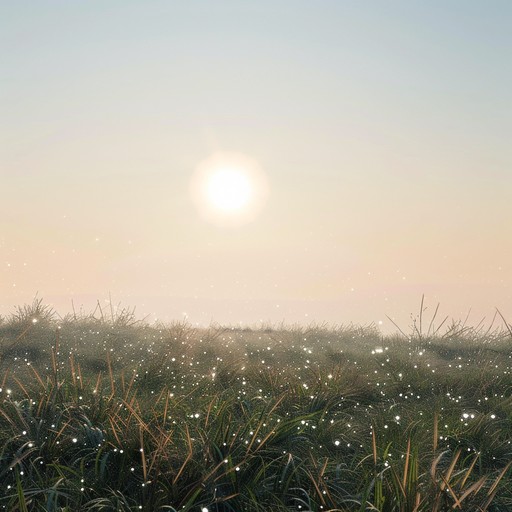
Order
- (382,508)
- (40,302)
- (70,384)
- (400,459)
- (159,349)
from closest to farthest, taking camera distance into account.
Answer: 1. (382,508)
2. (400,459)
3. (70,384)
4. (159,349)
5. (40,302)

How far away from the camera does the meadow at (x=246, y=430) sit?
10.9 feet

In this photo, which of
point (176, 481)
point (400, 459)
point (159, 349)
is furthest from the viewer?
point (159, 349)

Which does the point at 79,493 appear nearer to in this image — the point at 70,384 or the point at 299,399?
the point at 70,384

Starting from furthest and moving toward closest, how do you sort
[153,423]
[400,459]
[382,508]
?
[153,423], [400,459], [382,508]

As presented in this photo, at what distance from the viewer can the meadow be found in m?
3.33

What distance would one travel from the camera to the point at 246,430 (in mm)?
3885

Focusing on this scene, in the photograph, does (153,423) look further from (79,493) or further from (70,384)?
(70,384)

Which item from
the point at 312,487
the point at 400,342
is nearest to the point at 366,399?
the point at 312,487

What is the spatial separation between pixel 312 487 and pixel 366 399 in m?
2.02

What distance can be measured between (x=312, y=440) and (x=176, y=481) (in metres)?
1.25

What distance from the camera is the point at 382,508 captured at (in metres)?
3.12

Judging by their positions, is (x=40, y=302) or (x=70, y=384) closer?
(x=70, y=384)

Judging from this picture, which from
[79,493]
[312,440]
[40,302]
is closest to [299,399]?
[312,440]

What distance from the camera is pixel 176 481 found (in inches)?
133
